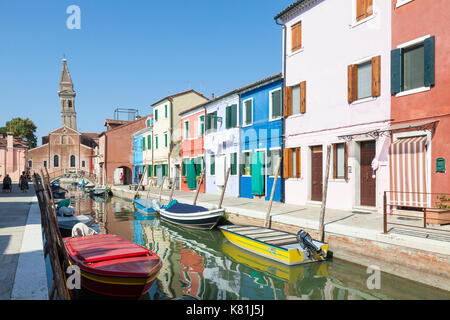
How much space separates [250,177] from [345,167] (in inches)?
253

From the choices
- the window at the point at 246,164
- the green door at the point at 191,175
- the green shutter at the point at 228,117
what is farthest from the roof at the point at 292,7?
the green door at the point at 191,175

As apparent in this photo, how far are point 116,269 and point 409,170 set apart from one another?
8.59 meters

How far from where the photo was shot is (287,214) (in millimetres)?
11398

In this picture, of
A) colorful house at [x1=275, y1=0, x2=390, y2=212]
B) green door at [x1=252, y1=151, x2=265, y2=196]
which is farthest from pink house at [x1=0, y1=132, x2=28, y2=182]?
colorful house at [x1=275, y1=0, x2=390, y2=212]

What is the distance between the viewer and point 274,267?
857cm

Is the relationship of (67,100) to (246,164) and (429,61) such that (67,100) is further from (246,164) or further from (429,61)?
(429,61)

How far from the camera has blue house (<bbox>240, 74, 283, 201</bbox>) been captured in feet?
51.2

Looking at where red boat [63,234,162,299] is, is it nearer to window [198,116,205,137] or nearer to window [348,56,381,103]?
window [348,56,381,103]

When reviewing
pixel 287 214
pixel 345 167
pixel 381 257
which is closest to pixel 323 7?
pixel 345 167

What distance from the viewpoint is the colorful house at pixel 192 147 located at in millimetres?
23062

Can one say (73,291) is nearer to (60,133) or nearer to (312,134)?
(312,134)

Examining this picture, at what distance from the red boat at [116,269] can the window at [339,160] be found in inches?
317

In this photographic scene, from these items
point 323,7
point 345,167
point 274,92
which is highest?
point 323,7

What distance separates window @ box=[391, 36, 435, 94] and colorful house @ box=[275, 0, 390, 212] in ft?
1.33
